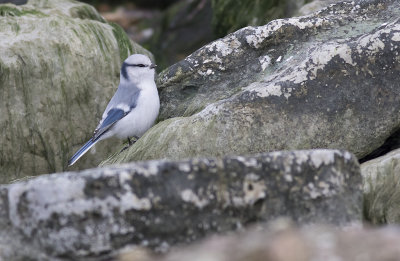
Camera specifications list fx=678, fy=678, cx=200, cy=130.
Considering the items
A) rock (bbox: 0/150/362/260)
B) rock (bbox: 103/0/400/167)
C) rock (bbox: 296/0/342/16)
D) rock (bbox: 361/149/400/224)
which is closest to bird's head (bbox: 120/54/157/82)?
rock (bbox: 103/0/400/167)

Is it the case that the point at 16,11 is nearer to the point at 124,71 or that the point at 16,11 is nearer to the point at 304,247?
the point at 124,71

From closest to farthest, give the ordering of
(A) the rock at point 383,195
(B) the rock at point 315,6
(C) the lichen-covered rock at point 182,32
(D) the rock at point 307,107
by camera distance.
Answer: (A) the rock at point 383,195 < (D) the rock at point 307,107 < (B) the rock at point 315,6 < (C) the lichen-covered rock at point 182,32

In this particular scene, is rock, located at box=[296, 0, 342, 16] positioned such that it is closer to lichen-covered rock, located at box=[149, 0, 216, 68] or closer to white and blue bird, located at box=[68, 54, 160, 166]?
white and blue bird, located at box=[68, 54, 160, 166]

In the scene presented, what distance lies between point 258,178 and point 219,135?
117 centimetres

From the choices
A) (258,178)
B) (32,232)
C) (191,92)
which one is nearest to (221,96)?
(191,92)

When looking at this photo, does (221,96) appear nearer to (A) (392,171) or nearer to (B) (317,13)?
(B) (317,13)

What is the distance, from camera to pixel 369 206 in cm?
371

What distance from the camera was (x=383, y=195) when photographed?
3.71 meters

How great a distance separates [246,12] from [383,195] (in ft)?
13.8

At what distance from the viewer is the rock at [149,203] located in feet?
9.20

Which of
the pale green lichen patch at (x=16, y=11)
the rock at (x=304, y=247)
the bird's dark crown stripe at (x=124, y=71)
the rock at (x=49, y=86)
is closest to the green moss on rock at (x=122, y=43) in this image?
the rock at (x=49, y=86)

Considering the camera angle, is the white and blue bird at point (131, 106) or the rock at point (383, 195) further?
the white and blue bird at point (131, 106)

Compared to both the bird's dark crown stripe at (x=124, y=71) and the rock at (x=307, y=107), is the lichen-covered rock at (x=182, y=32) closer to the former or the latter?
the bird's dark crown stripe at (x=124, y=71)

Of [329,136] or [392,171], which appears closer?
[392,171]
